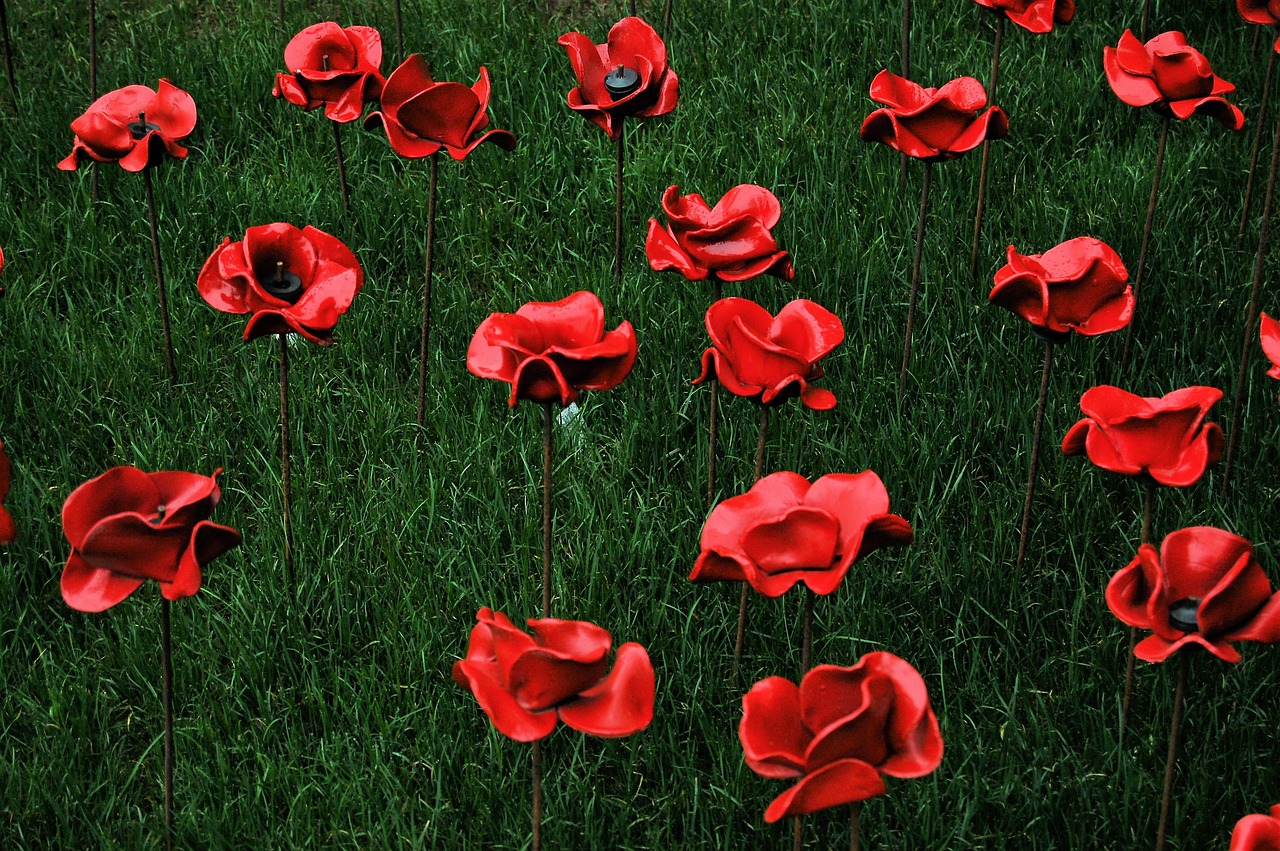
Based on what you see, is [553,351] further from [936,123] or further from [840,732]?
[936,123]

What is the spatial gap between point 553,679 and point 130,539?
0.52m

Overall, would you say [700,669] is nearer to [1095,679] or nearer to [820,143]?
[1095,679]

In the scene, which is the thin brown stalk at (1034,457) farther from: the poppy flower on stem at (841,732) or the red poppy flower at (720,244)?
the poppy flower on stem at (841,732)

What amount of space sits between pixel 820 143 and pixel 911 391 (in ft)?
2.74

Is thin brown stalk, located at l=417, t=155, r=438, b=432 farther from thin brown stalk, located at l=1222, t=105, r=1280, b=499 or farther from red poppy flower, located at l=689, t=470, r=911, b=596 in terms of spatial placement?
thin brown stalk, located at l=1222, t=105, r=1280, b=499

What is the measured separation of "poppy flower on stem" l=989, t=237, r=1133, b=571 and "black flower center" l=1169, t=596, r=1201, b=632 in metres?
0.48

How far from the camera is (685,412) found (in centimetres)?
245

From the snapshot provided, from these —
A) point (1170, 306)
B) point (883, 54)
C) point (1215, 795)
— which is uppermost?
point (883, 54)

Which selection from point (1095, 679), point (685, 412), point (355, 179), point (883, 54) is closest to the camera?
point (1095, 679)

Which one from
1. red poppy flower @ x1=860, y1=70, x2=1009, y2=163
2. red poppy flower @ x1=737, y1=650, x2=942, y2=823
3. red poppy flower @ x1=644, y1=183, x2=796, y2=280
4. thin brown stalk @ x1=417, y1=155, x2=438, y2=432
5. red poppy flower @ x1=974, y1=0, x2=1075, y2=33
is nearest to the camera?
red poppy flower @ x1=737, y1=650, x2=942, y2=823

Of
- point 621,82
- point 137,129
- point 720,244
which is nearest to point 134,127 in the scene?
point 137,129

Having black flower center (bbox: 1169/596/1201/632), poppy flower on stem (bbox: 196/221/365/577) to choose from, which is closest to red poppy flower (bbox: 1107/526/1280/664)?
black flower center (bbox: 1169/596/1201/632)

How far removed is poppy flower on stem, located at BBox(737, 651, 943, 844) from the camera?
3.93ft

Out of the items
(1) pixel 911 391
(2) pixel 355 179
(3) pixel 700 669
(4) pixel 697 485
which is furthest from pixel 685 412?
(2) pixel 355 179
